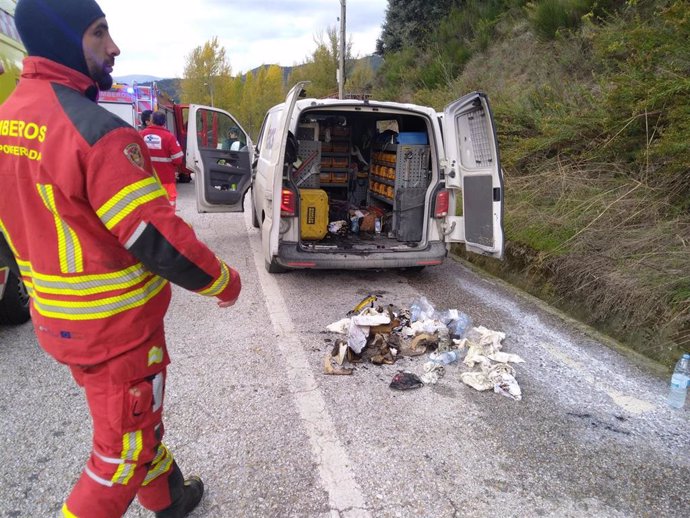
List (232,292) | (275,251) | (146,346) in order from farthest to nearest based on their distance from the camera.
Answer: (275,251) < (232,292) < (146,346)

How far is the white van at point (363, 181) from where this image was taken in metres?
4.86

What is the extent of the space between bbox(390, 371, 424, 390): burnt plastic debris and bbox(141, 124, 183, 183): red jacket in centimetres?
509

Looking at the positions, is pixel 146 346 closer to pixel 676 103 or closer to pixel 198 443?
pixel 198 443

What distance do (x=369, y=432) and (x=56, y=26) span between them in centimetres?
239

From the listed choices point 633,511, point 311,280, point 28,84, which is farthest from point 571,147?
point 28,84

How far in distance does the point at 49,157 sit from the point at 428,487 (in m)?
2.13

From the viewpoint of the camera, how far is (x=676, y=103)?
524cm

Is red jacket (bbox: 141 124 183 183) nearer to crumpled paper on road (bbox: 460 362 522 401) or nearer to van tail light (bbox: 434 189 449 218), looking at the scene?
van tail light (bbox: 434 189 449 218)

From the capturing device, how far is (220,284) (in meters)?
1.67

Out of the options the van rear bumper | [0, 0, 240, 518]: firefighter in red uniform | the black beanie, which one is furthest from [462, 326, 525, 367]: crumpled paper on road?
the black beanie

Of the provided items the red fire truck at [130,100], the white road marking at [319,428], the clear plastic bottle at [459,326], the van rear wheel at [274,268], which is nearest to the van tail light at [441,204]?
the clear plastic bottle at [459,326]

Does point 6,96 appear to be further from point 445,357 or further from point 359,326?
point 445,357

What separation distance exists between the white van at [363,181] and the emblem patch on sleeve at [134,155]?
10.6 ft

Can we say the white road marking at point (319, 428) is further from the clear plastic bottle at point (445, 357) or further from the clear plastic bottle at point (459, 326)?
the clear plastic bottle at point (459, 326)
